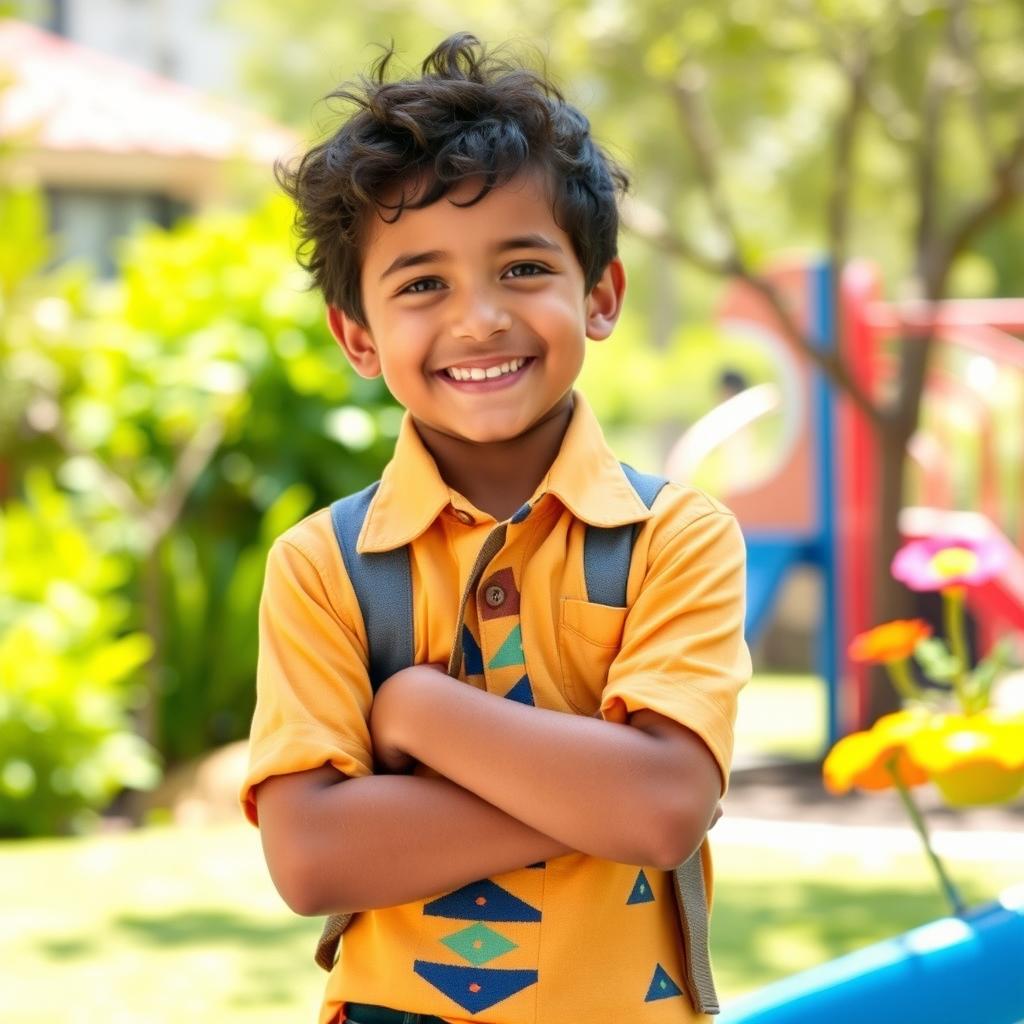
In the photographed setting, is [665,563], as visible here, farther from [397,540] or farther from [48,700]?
[48,700]

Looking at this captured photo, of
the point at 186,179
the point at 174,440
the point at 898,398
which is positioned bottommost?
the point at 898,398

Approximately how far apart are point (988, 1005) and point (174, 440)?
6180 mm

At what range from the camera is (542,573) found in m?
1.53

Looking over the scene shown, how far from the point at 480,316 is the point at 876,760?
1163 millimetres

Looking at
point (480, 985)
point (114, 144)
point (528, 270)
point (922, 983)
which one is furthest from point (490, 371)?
point (114, 144)

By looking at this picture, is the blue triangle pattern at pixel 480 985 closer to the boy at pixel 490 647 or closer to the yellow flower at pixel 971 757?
the boy at pixel 490 647

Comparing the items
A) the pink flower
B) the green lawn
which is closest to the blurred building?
the green lawn

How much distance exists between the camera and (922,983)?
182 centimetres

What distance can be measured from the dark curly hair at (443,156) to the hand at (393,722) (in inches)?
16.3

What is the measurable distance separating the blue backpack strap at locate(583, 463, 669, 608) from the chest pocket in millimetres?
13

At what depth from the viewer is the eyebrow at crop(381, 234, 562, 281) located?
153cm

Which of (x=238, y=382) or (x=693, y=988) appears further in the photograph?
(x=238, y=382)

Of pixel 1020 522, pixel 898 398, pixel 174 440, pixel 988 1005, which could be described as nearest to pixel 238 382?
pixel 174 440

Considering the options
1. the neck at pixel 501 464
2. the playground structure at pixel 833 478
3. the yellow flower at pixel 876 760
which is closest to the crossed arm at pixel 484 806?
the neck at pixel 501 464
